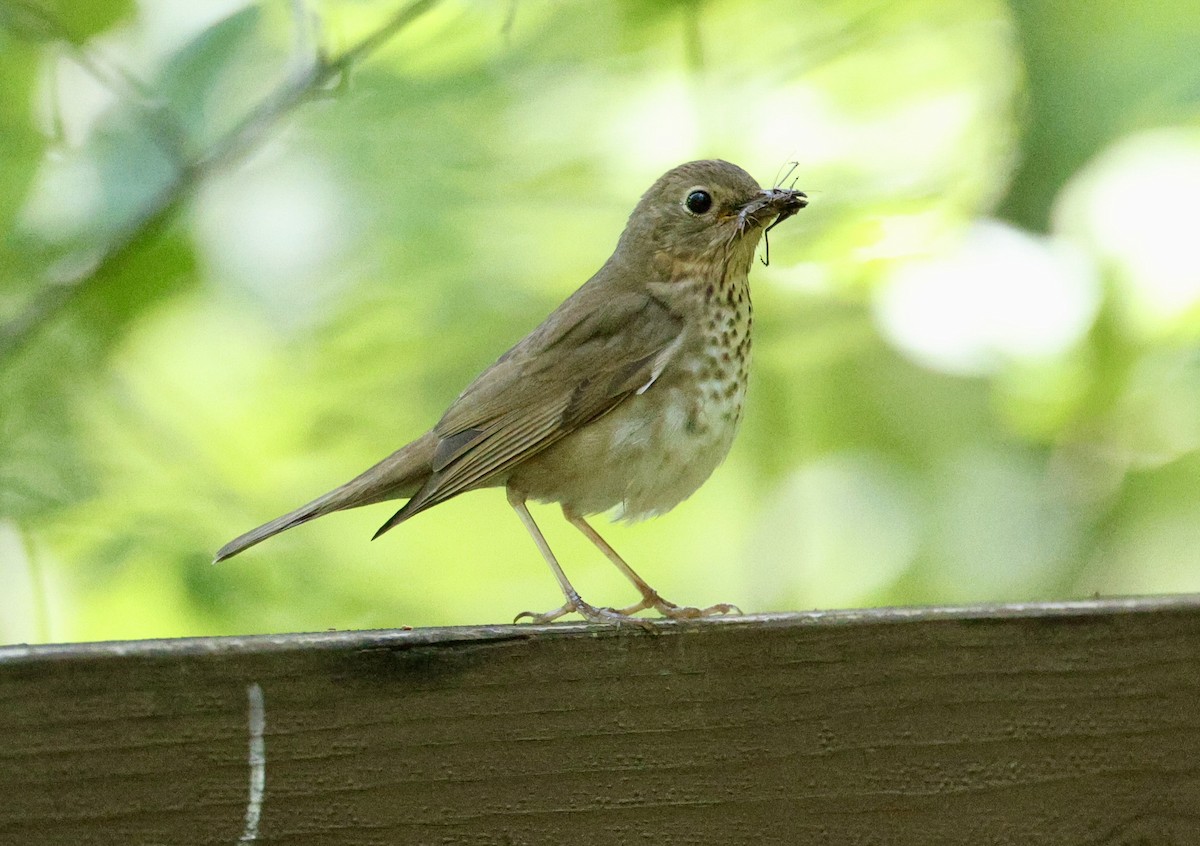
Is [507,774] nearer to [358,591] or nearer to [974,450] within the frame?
[358,591]

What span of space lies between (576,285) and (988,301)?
1.26 m

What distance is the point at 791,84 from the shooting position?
417cm

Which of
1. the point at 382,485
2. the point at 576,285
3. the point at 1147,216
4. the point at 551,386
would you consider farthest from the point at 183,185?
the point at 1147,216

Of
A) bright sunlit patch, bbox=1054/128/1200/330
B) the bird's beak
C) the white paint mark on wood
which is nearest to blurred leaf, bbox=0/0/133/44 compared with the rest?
the bird's beak

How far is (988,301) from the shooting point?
411 centimetres

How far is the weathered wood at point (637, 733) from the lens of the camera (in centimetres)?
168

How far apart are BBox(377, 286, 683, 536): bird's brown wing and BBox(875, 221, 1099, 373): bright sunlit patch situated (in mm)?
1001

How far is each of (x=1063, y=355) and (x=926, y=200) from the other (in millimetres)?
599

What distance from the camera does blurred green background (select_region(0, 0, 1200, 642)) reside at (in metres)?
3.66

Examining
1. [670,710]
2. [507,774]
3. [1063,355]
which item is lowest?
[507,774]

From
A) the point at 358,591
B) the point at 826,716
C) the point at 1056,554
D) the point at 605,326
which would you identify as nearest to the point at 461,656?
the point at 826,716

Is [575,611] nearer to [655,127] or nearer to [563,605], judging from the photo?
[563,605]

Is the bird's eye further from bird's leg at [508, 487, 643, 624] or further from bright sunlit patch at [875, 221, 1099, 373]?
bird's leg at [508, 487, 643, 624]

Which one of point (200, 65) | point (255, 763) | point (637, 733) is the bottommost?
point (255, 763)
